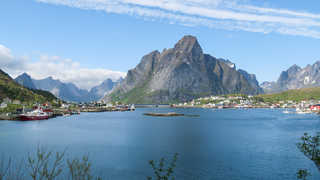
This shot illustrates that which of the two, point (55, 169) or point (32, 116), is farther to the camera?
point (32, 116)

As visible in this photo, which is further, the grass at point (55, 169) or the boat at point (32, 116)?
the boat at point (32, 116)

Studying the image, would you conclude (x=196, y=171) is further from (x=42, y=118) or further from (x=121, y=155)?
(x=42, y=118)

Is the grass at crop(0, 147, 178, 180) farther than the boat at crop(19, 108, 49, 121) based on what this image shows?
No

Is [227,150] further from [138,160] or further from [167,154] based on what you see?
[138,160]

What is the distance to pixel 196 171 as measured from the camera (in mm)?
54406

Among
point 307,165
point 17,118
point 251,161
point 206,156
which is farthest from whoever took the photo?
point 17,118

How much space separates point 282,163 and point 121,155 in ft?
113

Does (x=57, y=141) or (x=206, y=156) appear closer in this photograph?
(x=206, y=156)

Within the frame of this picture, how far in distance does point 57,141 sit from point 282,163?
207ft

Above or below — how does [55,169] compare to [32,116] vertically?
below

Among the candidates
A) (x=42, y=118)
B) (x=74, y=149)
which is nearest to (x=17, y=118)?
(x=42, y=118)

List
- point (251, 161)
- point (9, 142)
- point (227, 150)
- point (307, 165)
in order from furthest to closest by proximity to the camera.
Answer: point (9, 142) → point (227, 150) → point (251, 161) → point (307, 165)

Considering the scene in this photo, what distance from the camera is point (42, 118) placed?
183 m

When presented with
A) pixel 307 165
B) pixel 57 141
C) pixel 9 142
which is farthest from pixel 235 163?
pixel 9 142
